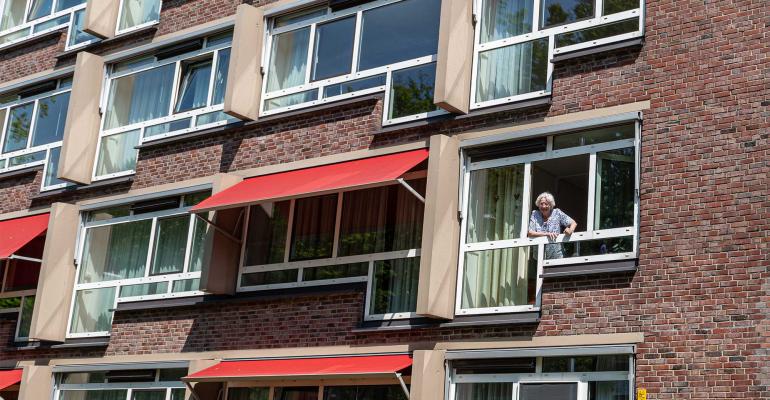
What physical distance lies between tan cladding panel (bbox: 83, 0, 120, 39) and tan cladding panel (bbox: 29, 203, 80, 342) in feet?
10.8

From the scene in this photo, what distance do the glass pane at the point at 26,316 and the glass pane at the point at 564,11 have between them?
10.5 metres

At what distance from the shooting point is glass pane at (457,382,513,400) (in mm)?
14664

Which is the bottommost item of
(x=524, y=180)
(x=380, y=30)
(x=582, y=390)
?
(x=582, y=390)

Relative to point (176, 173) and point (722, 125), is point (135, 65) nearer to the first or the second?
point (176, 173)

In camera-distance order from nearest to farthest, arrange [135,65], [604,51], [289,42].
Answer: [604,51] < [289,42] < [135,65]

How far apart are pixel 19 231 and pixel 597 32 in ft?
36.2

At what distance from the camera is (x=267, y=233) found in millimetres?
18312

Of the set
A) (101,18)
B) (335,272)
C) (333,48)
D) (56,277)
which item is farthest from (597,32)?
(101,18)

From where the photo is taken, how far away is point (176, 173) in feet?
64.8

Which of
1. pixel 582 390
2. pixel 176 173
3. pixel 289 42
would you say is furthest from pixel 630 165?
pixel 176 173

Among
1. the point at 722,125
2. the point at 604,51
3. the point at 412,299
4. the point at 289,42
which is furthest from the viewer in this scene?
the point at 289,42

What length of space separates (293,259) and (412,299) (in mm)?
2360

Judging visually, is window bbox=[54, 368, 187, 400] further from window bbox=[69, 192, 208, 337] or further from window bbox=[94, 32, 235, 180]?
window bbox=[94, 32, 235, 180]

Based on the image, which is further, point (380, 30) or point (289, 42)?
point (289, 42)
